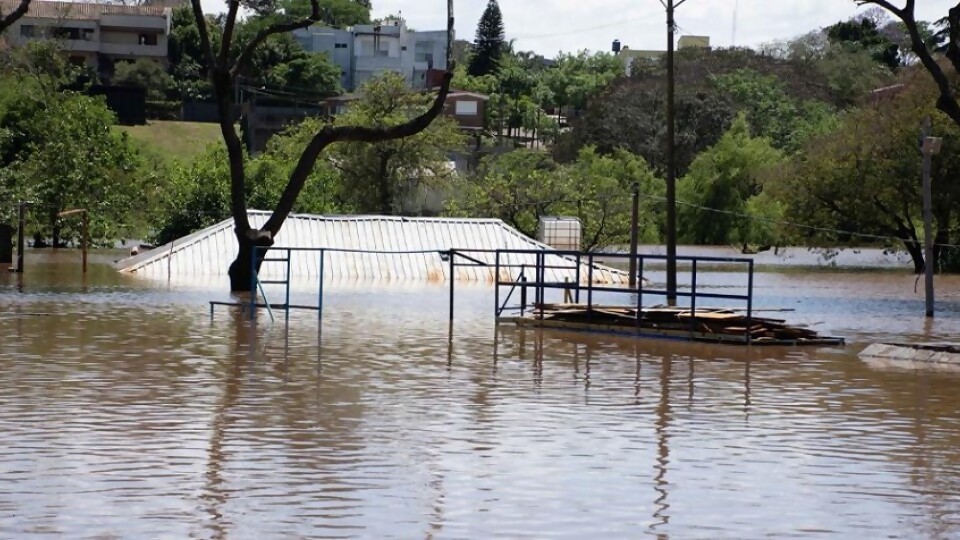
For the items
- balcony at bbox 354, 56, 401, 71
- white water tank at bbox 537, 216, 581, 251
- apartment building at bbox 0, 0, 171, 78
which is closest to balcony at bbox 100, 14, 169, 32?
apartment building at bbox 0, 0, 171, 78

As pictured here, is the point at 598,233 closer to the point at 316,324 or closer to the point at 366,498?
the point at 316,324

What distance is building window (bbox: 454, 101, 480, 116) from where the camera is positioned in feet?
438

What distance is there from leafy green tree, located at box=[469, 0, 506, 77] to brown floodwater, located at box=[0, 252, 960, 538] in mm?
142415

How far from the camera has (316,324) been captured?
98.1 ft

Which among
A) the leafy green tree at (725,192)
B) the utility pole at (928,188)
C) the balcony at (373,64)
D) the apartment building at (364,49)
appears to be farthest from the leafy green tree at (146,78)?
the utility pole at (928,188)

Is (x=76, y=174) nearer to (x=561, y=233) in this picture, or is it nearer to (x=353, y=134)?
(x=561, y=233)

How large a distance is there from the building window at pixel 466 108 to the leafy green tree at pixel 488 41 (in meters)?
33.4

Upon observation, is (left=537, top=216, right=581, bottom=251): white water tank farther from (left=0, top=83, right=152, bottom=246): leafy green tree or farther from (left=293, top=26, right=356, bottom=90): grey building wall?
(left=293, top=26, right=356, bottom=90): grey building wall

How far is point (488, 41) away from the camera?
16988 centimetres

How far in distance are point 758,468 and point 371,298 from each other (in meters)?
26.9

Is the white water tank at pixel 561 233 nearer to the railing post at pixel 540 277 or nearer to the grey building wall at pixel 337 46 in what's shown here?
the railing post at pixel 540 277

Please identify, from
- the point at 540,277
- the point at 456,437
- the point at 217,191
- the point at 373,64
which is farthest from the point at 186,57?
the point at 456,437

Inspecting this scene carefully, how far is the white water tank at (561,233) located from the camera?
58250 millimetres

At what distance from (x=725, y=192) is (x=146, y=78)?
5585 centimetres
